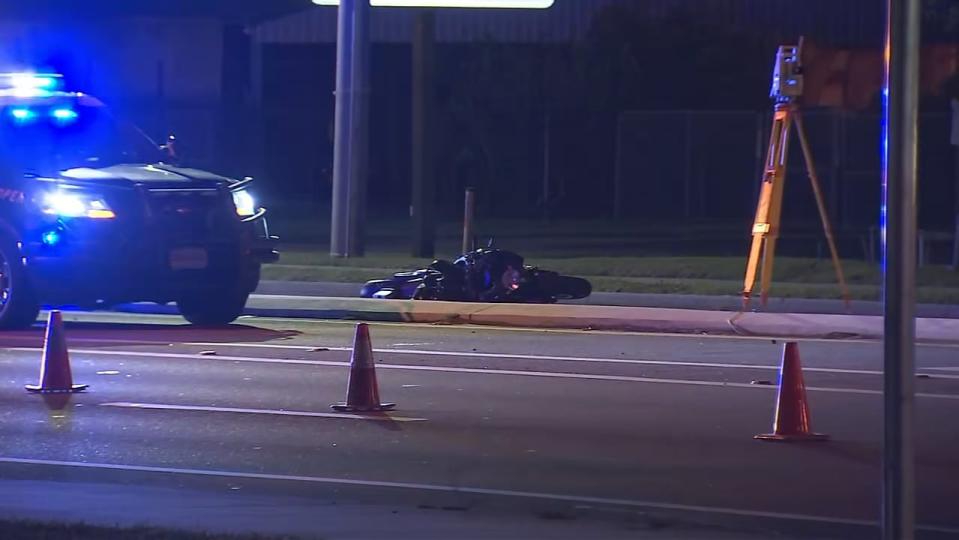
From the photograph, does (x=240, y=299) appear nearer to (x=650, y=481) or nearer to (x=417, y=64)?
(x=650, y=481)

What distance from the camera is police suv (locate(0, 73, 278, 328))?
14.7 meters

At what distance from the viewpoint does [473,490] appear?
8336 mm

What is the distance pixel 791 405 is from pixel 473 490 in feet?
8.13

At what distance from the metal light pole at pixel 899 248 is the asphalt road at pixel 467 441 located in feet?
7.04

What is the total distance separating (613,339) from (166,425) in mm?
6074

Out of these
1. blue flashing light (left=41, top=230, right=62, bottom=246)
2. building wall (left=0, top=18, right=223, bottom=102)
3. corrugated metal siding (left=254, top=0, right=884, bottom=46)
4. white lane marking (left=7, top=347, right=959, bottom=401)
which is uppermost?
corrugated metal siding (left=254, top=0, right=884, bottom=46)

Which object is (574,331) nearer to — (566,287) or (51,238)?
(566,287)

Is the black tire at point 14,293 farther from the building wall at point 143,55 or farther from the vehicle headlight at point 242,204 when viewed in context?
the building wall at point 143,55

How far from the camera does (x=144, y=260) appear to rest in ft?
48.6

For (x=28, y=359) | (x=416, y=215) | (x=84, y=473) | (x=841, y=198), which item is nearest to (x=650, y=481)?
(x=84, y=473)

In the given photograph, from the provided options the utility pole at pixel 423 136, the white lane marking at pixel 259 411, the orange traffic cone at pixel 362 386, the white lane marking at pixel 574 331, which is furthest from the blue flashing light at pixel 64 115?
the utility pole at pixel 423 136

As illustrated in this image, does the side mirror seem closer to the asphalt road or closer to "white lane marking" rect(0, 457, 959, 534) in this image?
the asphalt road

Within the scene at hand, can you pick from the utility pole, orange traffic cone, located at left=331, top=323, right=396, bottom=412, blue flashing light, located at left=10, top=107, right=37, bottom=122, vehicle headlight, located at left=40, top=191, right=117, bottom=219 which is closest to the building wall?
the utility pole

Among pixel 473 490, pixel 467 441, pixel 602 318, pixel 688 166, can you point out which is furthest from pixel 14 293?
pixel 688 166
